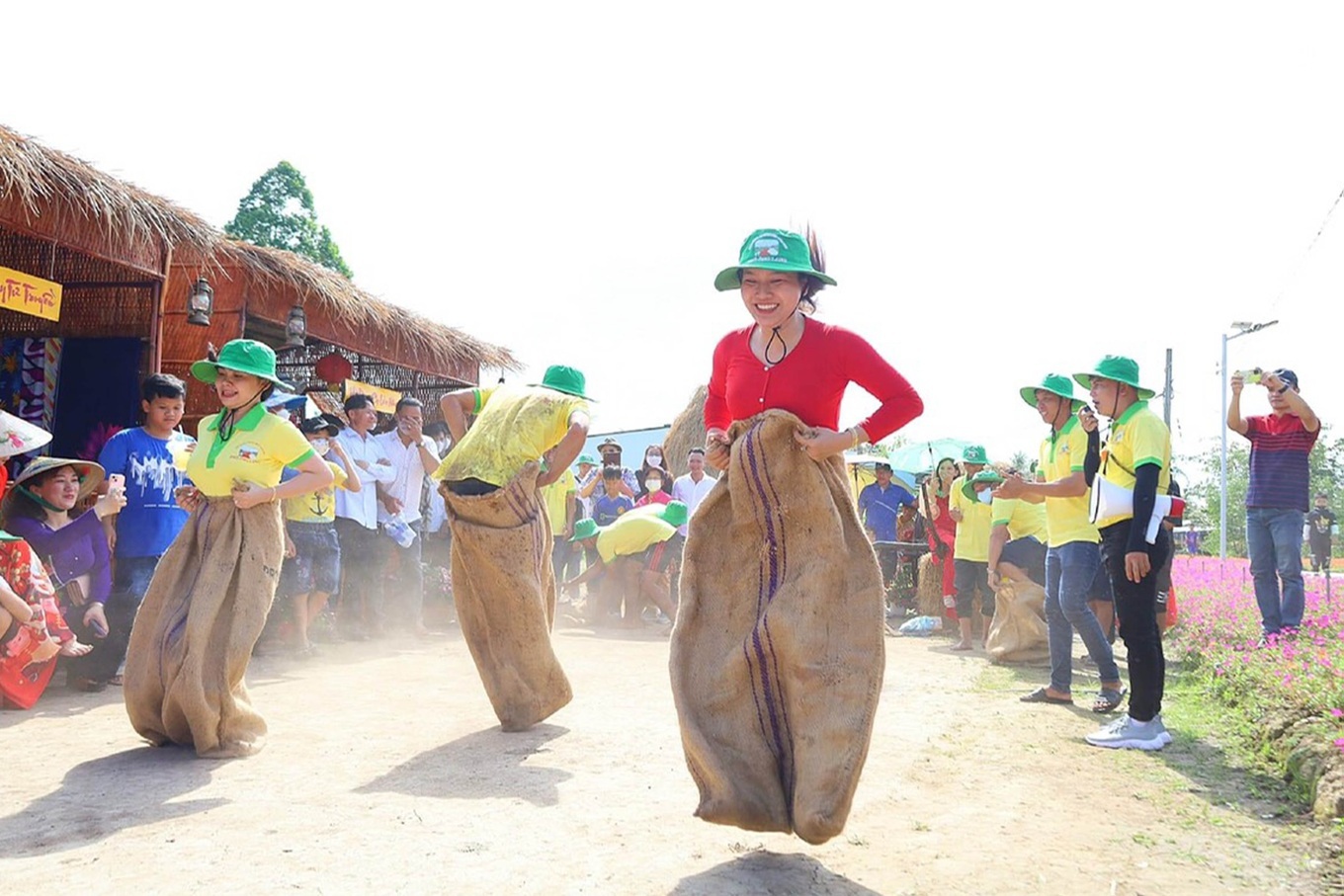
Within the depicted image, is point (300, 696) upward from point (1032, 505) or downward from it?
downward

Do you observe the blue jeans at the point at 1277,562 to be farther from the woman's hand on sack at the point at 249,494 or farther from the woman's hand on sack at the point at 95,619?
the woman's hand on sack at the point at 95,619

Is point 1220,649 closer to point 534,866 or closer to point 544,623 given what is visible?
point 544,623

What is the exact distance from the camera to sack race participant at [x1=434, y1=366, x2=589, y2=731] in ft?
17.1

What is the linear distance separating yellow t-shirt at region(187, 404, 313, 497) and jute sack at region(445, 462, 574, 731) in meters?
0.80

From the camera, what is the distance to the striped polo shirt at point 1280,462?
23.9ft

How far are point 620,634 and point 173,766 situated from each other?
6371 mm

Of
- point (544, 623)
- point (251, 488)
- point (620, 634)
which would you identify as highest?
point (251, 488)

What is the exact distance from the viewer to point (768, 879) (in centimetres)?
316

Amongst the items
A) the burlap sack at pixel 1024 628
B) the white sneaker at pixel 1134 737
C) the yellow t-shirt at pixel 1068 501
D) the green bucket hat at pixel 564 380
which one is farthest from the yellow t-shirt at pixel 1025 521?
the green bucket hat at pixel 564 380

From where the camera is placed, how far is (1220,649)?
7305mm

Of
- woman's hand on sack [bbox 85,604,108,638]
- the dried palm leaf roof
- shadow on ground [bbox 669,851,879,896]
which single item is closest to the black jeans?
shadow on ground [bbox 669,851,879,896]

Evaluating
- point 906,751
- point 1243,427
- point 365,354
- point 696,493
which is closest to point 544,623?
point 906,751

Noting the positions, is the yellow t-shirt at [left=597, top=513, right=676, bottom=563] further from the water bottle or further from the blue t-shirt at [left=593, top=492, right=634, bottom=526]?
the water bottle

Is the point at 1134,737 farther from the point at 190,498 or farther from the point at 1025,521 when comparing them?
the point at 190,498
